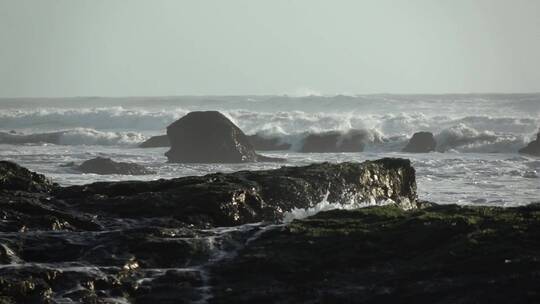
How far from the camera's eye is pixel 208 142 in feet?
152

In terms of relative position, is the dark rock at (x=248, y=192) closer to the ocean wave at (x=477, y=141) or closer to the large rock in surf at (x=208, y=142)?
the large rock in surf at (x=208, y=142)

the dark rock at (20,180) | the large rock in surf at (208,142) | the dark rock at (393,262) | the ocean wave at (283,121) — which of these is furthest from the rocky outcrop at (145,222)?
the ocean wave at (283,121)

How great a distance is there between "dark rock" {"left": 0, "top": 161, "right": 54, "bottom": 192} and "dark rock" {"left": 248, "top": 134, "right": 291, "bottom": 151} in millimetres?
44518

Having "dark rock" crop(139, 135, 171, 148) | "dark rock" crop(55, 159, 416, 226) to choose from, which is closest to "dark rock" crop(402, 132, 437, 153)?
"dark rock" crop(139, 135, 171, 148)

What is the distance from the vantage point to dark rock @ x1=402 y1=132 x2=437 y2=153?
60344 mm

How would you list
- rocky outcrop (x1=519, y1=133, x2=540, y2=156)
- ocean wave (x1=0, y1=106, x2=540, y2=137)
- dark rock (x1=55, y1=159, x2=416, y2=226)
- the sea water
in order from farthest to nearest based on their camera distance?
1. ocean wave (x1=0, y1=106, x2=540, y2=137)
2. rocky outcrop (x1=519, y1=133, x2=540, y2=156)
3. the sea water
4. dark rock (x1=55, y1=159, x2=416, y2=226)

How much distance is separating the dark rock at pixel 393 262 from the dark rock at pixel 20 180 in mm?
6542

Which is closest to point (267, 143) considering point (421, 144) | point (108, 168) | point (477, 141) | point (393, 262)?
point (421, 144)

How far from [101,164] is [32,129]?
6364 centimetres

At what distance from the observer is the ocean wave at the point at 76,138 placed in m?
70.3

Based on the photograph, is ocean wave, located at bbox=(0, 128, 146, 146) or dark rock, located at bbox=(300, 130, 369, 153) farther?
ocean wave, located at bbox=(0, 128, 146, 146)

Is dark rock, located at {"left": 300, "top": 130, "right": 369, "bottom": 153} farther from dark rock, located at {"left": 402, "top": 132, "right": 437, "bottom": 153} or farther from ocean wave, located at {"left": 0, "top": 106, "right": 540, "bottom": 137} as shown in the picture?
ocean wave, located at {"left": 0, "top": 106, "right": 540, "bottom": 137}

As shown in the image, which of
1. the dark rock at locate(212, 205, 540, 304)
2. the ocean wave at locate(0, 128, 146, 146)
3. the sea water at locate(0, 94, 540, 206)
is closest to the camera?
the dark rock at locate(212, 205, 540, 304)

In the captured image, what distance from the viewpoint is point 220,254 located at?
14836 millimetres
